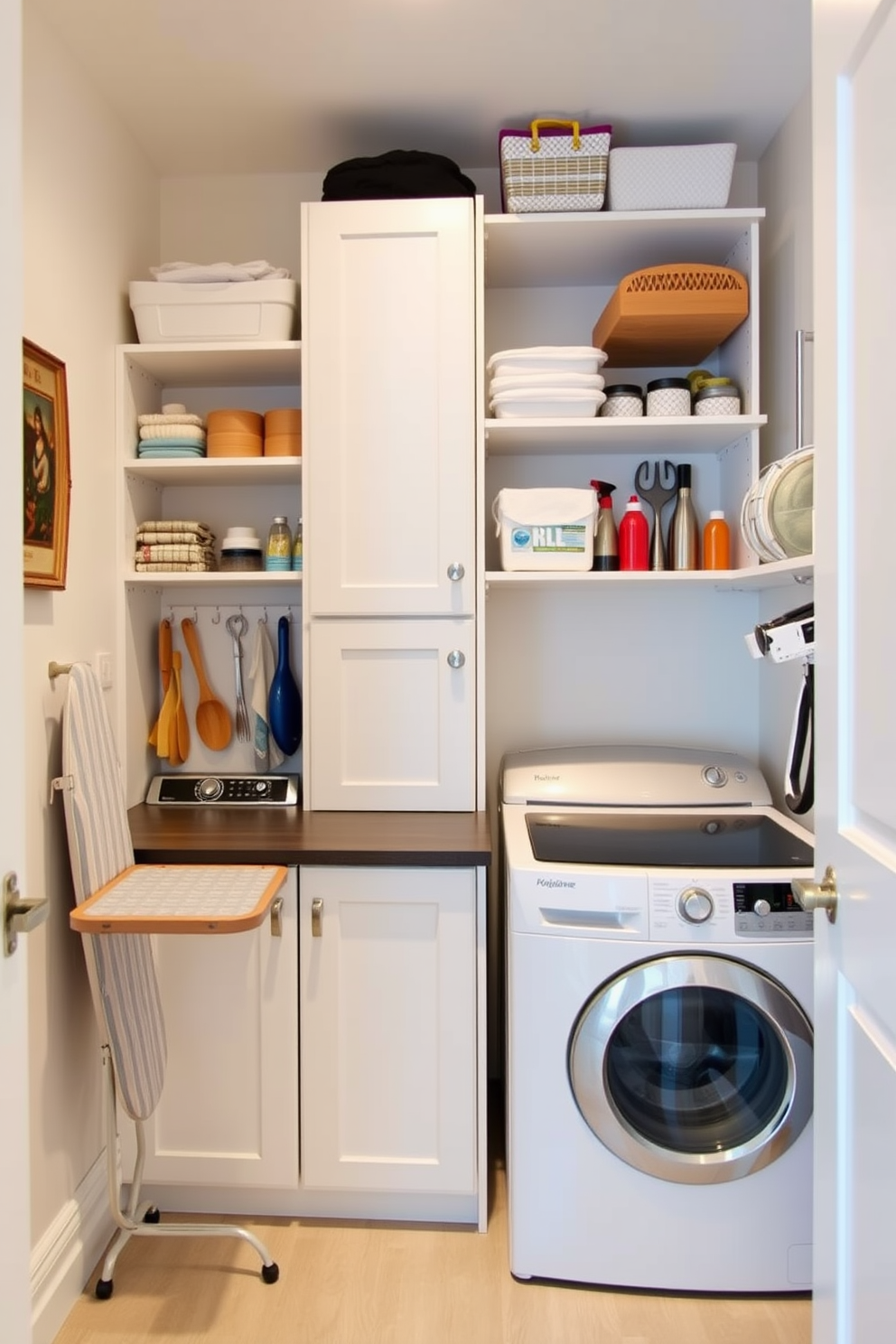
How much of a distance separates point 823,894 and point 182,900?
104 centimetres

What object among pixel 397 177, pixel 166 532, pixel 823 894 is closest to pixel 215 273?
pixel 397 177

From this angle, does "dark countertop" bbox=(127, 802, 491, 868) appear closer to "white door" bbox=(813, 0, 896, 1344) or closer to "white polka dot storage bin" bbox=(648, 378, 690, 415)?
"white door" bbox=(813, 0, 896, 1344)

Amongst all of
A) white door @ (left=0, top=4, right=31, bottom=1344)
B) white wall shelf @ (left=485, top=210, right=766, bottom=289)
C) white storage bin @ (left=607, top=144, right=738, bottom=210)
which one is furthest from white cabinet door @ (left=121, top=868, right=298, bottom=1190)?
white storage bin @ (left=607, top=144, right=738, bottom=210)

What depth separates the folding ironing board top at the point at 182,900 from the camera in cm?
144

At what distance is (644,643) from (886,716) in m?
1.52

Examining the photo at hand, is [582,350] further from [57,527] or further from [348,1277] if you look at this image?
[348,1277]

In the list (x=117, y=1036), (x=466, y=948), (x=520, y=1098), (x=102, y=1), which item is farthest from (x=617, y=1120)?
(x=102, y=1)

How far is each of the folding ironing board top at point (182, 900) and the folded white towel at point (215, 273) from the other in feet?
4.54

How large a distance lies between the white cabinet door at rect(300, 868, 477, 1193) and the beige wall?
0.47m

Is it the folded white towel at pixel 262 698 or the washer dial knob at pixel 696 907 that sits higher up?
the folded white towel at pixel 262 698

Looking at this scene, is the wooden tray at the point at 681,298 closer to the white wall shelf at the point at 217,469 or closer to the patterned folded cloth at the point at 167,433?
the white wall shelf at the point at 217,469

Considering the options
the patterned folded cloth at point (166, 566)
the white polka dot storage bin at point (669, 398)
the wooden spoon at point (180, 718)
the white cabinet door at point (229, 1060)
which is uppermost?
the white polka dot storage bin at point (669, 398)

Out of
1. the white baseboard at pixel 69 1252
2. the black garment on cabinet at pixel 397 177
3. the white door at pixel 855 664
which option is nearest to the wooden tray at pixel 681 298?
the black garment on cabinet at pixel 397 177

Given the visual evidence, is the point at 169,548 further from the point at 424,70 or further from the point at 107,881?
the point at 424,70
